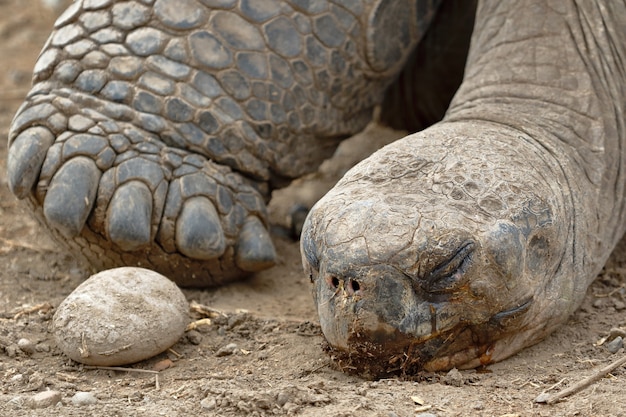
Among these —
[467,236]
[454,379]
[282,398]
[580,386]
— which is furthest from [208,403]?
[580,386]

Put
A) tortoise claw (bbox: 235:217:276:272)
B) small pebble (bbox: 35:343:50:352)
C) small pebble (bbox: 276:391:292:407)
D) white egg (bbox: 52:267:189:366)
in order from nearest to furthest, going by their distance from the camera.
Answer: small pebble (bbox: 276:391:292:407) < white egg (bbox: 52:267:189:366) < small pebble (bbox: 35:343:50:352) < tortoise claw (bbox: 235:217:276:272)

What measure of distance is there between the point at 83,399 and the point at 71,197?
0.90 meters

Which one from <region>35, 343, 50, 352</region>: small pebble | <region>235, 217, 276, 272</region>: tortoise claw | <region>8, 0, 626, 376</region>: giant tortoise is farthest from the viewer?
<region>235, 217, 276, 272</region>: tortoise claw

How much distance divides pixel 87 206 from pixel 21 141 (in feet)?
1.04

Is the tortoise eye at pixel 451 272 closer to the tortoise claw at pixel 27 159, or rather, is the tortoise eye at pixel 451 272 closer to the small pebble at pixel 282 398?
the small pebble at pixel 282 398

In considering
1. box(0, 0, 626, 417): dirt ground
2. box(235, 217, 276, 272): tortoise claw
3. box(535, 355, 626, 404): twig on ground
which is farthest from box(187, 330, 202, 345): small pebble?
box(535, 355, 626, 404): twig on ground

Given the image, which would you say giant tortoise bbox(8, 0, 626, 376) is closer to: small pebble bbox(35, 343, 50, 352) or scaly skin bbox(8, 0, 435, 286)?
scaly skin bbox(8, 0, 435, 286)

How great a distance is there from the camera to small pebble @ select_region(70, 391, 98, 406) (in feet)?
7.80

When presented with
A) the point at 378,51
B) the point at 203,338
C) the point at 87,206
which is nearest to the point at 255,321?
the point at 203,338

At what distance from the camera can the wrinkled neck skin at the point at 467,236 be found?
7.80ft

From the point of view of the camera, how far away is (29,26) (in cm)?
676

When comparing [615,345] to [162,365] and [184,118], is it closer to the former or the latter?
[162,365]

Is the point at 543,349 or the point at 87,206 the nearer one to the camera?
the point at 543,349

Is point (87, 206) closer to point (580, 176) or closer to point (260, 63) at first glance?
point (260, 63)
